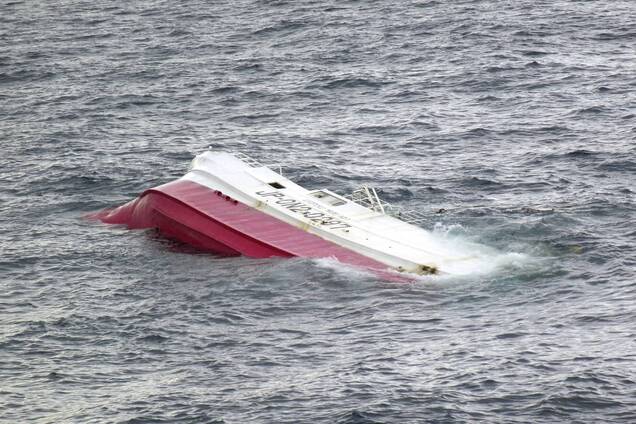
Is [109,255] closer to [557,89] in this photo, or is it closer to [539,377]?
[539,377]

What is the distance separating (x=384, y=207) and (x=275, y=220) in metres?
7.05

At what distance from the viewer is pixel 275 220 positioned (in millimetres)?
60375

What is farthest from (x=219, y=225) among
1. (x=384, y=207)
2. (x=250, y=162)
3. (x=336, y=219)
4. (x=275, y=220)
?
(x=250, y=162)

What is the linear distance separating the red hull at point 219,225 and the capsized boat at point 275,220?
0.05 meters

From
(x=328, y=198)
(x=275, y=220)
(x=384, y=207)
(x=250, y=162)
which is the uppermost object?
(x=250, y=162)

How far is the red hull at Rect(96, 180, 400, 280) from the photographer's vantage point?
188 feet

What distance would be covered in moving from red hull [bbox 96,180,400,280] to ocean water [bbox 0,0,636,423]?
3.24ft

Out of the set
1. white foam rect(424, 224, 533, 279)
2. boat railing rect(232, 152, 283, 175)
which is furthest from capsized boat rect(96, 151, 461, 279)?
boat railing rect(232, 152, 283, 175)

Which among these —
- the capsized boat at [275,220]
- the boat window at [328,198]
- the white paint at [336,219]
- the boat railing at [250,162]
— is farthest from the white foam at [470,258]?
the boat railing at [250,162]

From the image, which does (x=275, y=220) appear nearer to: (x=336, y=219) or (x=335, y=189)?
(x=336, y=219)

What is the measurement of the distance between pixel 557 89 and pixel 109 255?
123 ft

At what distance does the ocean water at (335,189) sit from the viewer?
145 ft

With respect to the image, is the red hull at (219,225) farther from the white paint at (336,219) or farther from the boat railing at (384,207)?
the boat railing at (384,207)

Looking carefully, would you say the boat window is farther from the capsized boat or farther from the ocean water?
the ocean water
